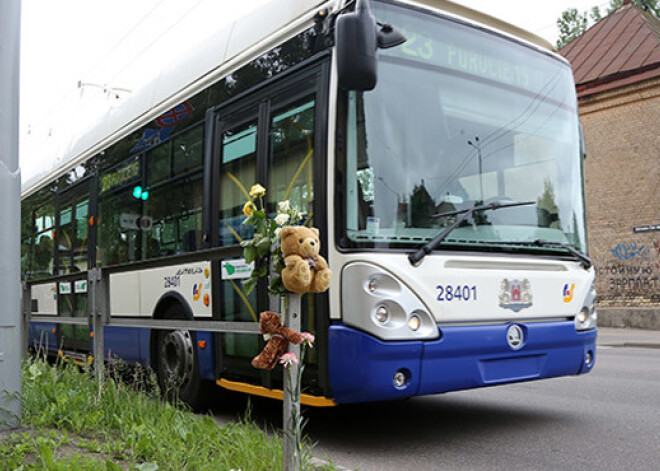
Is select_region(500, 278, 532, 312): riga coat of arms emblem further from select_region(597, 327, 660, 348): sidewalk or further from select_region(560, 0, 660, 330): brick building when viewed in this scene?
select_region(560, 0, 660, 330): brick building

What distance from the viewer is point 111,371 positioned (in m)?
6.52

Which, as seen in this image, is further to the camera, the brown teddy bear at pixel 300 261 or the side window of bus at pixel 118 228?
the side window of bus at pixel 118 228

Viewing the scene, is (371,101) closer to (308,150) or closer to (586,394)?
(308,150)

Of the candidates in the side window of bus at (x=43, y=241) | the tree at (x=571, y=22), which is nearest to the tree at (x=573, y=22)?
the tree at (x=571, y=22)

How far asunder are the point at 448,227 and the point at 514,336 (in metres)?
0.95

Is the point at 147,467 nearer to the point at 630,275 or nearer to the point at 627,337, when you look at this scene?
the point at 627,337

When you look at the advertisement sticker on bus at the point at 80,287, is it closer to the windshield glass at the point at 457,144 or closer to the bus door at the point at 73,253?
the bus door at the point at 73,253

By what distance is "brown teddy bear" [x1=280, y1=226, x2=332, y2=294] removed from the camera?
11.3ft

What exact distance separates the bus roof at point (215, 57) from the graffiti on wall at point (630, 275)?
14.6 metres

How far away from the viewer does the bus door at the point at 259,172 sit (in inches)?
211

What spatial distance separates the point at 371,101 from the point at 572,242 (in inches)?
81.1

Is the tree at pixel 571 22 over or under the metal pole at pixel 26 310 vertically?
over

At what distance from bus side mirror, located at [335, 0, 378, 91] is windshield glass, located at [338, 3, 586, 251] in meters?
0.41

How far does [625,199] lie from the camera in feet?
65.9
